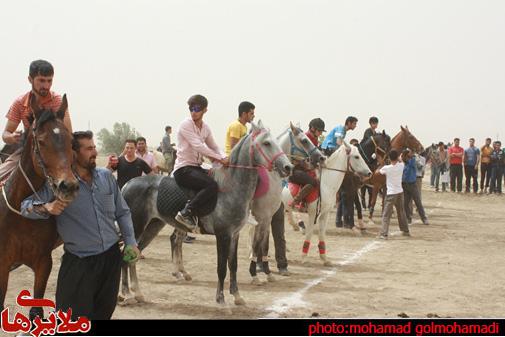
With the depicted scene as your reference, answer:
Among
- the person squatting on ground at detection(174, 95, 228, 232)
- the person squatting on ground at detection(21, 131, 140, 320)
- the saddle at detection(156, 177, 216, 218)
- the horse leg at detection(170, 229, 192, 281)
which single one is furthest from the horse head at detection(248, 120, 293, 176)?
the person squatting on ground at detection(21, 131, 140, 320)

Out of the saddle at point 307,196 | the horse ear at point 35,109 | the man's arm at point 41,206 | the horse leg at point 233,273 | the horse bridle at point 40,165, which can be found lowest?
the horse leg at point 233,273

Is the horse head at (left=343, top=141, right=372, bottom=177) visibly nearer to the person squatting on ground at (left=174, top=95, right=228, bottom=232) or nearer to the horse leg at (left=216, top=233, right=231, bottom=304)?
the person squatting on ground at (left=174, top=95, right=228, bottom=232)

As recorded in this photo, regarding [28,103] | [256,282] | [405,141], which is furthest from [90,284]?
[405,141]

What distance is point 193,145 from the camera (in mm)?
8023

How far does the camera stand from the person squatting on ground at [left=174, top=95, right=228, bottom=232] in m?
8.05

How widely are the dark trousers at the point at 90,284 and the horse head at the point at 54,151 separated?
61 cm

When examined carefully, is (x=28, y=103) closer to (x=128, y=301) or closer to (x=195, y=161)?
(x=195, y=161)

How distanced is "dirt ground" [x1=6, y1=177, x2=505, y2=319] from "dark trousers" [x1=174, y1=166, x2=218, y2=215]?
1.34 meters

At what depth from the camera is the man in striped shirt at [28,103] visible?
5.54m

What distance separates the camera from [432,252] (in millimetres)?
13000

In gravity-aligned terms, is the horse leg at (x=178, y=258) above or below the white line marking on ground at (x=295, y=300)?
above

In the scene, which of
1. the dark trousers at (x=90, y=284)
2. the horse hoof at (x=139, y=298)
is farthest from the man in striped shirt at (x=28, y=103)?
the horse hoof at (x=139, y=298)

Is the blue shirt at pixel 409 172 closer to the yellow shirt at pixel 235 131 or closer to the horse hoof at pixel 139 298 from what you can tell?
the yellow shirt at pixel 235 131

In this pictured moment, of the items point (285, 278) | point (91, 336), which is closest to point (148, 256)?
point (285, 278)
